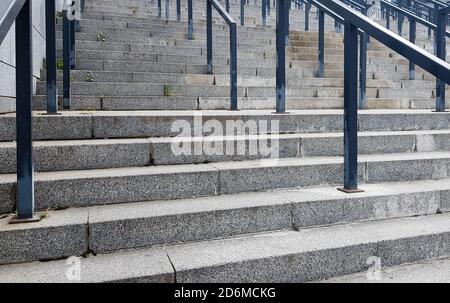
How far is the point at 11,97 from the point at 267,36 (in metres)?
4.31

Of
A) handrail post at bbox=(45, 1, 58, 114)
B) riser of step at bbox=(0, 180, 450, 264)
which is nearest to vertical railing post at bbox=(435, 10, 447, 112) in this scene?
riser of step at bbox=(0, 180, 450, 264)

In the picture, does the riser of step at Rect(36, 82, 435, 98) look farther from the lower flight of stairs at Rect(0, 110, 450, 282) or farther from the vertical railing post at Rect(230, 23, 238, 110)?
the lower flight of stairs at Rect(0, 110, 450, 282)

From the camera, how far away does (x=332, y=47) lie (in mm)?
6410

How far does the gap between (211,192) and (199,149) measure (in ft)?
1.26

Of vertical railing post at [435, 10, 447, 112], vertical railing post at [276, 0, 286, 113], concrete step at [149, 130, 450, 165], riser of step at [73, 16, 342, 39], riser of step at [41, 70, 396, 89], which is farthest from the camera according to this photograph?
riser of step at [73, 16, 342, 39]

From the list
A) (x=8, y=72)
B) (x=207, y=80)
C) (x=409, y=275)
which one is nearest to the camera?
(x=409, y=275)

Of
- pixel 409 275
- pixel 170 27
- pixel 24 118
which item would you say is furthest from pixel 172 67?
pixel 409 275

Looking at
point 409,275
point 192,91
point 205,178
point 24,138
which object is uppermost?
point 192,91

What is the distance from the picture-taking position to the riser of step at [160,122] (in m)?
2.63

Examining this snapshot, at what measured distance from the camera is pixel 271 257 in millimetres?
1976

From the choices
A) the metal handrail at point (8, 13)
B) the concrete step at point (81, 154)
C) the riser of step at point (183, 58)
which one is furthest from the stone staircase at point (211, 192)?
the metal handrail at point (8, 13)

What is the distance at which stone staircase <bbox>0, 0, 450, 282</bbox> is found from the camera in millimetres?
1939

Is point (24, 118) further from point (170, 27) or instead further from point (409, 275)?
point (170, 27)
